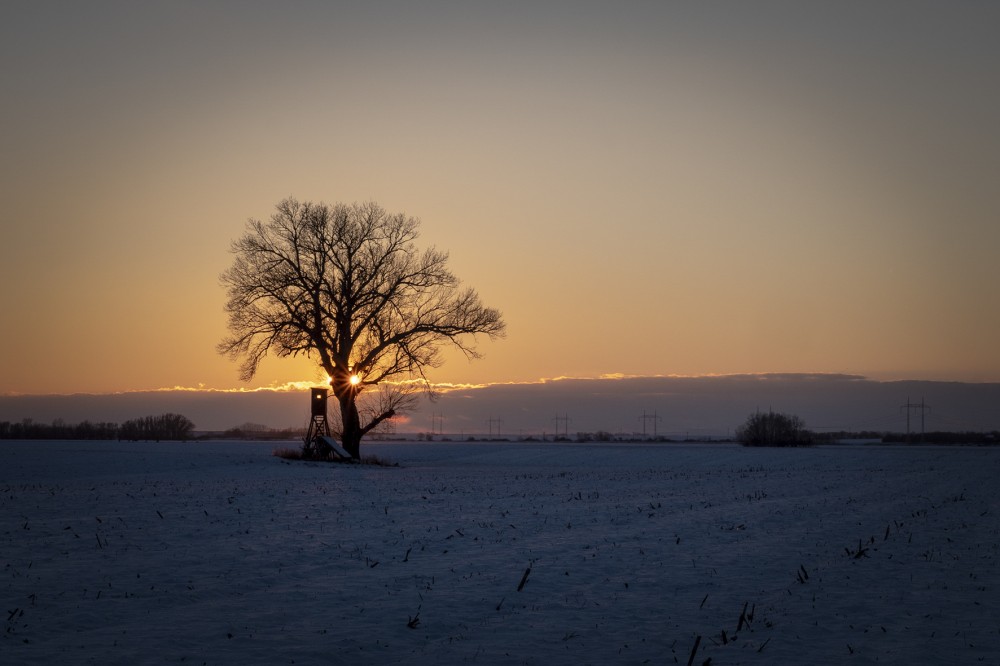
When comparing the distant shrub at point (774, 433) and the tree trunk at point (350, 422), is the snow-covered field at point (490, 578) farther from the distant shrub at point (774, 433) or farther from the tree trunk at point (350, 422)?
the distant shrub at point (774, 433)

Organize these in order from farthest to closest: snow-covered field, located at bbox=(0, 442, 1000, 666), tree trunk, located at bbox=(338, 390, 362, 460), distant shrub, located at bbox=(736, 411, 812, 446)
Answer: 1. distant shrub, located at bbox=(736, 411, 812, 446)
2. tree trunk, located at bbox=(338, 390, 362, 460)
3. snow-covered field, located at bbox=(0, 442, 1000, 666)

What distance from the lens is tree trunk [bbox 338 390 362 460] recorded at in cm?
4284

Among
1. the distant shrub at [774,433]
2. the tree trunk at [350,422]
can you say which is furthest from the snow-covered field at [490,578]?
the distant shrub at [774,433]

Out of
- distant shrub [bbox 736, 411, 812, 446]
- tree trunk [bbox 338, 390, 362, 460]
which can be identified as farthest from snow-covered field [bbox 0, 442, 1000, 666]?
distant shrub [bbox 736, 411, 812, 446]

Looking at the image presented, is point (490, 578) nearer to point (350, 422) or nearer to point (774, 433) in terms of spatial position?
point (350, 422)

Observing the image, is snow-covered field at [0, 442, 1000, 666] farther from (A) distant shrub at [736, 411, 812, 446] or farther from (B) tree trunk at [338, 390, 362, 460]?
(A) distant shrub at [736, 411, 812, 446]

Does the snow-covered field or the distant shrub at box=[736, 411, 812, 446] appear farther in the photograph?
the distant shrub at box=[736, 411, 812, 446]

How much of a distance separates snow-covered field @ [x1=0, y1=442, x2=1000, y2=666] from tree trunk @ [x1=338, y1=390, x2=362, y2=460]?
2076cm

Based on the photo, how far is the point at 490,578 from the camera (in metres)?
12.0

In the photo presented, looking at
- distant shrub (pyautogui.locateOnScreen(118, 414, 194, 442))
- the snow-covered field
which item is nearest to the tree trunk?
the snow-covered field

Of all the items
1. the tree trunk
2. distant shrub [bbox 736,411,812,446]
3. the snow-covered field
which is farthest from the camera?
distant shrub [bbox 736,411,812,446]

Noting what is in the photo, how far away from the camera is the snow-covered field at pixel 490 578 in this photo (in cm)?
875

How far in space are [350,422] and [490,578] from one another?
32.3 m

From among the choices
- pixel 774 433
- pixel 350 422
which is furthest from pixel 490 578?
pixel 774 433
